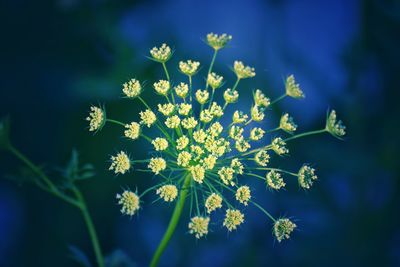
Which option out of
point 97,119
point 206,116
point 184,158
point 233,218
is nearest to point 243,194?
point 233,218

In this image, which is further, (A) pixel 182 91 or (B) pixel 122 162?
(A) pixel 182 91

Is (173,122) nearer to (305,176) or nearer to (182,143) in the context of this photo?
(182,143)

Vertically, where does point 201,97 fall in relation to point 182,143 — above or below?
above

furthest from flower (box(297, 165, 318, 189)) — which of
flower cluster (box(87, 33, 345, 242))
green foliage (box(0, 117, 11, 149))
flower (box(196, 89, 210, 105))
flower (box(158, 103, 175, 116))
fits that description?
green foliage (box(0, 117, 11, 149))

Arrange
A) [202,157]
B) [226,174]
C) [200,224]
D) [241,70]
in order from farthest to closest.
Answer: [241,70]
[202,157]
[226,174]
[200,224]

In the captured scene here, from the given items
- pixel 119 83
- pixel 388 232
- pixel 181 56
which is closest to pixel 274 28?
pixel 181 56

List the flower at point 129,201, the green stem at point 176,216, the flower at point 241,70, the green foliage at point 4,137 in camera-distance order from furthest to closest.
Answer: the flower at point 241,70
the green foliage at point 4,137
the green stem at point 176,216
the flower at point 129,201

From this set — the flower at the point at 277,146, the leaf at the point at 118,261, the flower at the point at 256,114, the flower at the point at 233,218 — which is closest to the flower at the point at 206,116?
the flower at the point at 256,114

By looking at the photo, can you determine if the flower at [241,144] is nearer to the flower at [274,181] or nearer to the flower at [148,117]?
the flower at [274,181]

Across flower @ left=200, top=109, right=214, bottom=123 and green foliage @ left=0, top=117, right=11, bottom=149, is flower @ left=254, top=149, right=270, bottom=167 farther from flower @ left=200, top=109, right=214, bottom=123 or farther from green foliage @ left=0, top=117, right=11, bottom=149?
green foliage @ left=0, top=117, right=11, bottom=149

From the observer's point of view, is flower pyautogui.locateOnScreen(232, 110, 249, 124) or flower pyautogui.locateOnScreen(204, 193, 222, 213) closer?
flower pyautogui.locateOnScreen(204, 193, 222, 213)

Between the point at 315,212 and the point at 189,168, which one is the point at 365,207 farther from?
the point at 189,168
